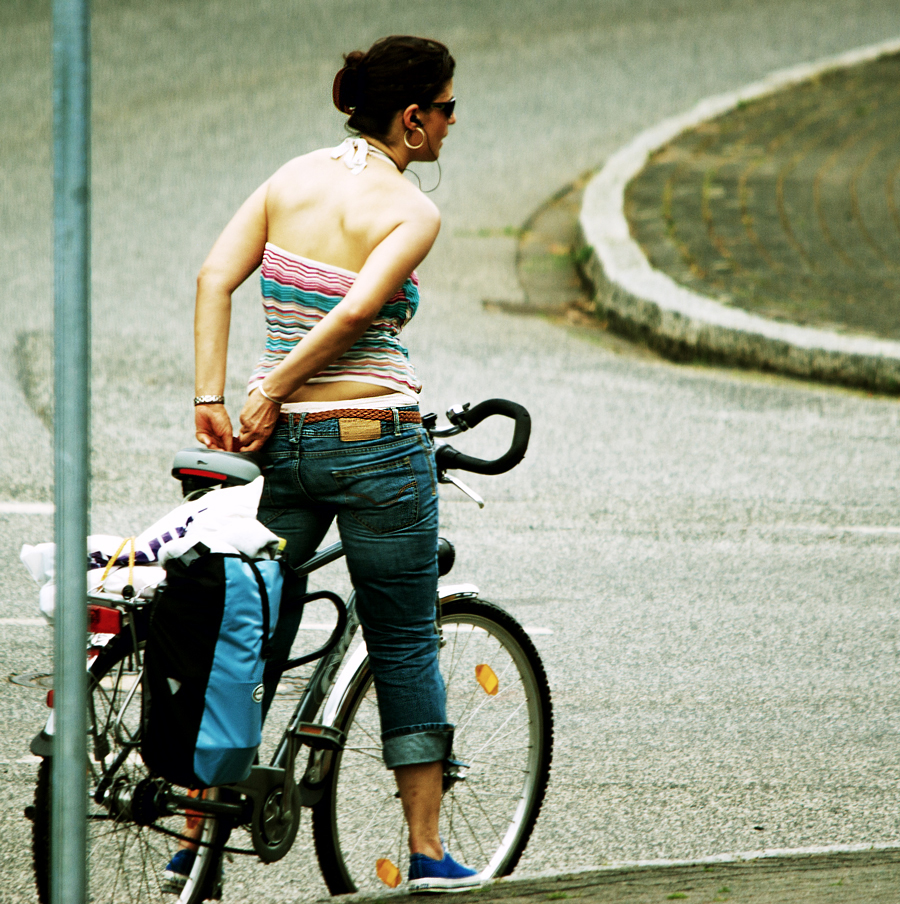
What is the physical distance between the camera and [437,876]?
299cm

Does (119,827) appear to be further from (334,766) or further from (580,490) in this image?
(580,490)

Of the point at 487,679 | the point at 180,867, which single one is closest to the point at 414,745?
the point at 487,679

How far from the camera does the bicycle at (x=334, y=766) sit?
2744 millimetres

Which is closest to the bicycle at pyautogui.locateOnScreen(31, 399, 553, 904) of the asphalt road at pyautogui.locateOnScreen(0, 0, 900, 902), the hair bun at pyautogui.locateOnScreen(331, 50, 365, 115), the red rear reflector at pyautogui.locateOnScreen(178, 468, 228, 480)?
the red rear reflector at pyautogui.locateOnScreen(178, 468, 228, 480)

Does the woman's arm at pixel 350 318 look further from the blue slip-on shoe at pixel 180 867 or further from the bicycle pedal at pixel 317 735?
the blue slip-on shoe at pixel 180 867

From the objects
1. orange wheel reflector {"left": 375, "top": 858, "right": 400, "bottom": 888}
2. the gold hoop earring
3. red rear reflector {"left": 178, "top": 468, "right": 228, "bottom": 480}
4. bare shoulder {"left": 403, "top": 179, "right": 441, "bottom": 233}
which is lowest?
orange wheel reflector {"left": 375, "top": 858, "right": 400, "bottom": 888}

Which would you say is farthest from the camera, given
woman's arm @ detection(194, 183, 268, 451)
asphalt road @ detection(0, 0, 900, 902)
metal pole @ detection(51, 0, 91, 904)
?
asphalt road @ detection(0, 0, 900, 902)

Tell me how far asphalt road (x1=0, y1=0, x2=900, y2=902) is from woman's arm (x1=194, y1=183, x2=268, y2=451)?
118cm

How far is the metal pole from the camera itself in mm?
1744

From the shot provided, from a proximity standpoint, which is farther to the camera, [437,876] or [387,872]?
[387,872]

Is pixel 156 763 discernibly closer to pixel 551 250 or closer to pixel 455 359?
pixel 455 359

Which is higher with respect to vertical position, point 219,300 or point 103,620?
point 219,300

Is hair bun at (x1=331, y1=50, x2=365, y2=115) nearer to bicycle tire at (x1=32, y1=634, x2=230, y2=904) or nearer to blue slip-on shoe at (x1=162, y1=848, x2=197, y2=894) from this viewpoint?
bicycle tire at (x1=32, y1=634, x2=230, y2=904)

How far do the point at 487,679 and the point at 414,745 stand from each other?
30 centimetres
